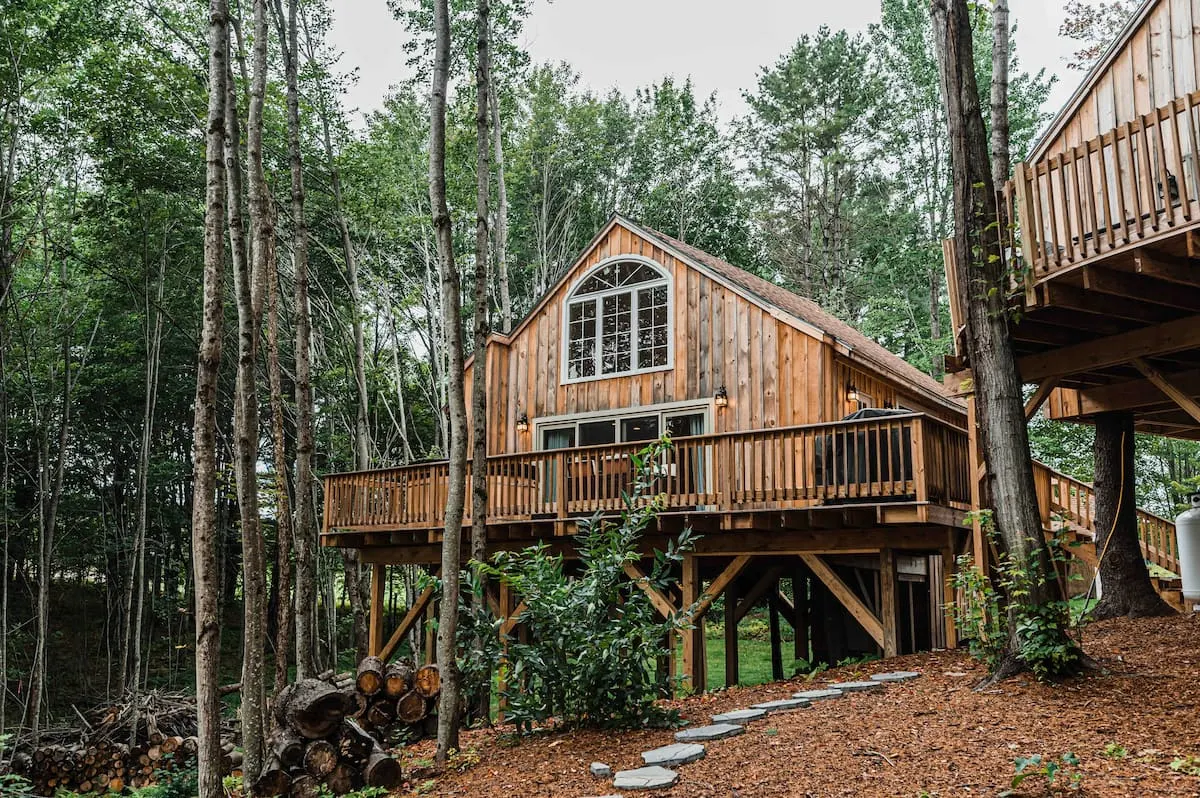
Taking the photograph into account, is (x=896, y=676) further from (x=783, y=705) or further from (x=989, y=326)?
(x=989, y=326)

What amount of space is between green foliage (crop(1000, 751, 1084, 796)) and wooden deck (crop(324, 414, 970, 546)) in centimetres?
364

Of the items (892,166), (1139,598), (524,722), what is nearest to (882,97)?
(892,166)

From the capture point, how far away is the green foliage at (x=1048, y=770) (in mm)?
4031

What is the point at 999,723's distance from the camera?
527 cm

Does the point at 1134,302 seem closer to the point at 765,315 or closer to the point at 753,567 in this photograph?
the point at 765,315

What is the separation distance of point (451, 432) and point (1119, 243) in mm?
5107

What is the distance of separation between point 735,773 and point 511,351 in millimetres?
11016

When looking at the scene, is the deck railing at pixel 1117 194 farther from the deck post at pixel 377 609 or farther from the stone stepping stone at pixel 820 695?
the deck post at pixel 377 609

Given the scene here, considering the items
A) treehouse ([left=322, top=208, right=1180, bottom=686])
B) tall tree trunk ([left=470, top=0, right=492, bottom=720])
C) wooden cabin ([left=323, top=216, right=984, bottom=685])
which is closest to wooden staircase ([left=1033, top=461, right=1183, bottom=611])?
treehouse ([left=322, top=208, right=1180, bottom=686])

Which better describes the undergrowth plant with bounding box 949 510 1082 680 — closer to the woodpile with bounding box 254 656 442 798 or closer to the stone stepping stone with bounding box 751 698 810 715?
the stone stepping stone with bounding box 751 698 810 715

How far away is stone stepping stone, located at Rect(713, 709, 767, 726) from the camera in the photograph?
6230mm

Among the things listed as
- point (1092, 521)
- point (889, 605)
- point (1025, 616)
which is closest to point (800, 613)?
point (1092, 521)

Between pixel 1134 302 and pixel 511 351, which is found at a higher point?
pixel 511 351

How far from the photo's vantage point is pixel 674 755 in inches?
211
